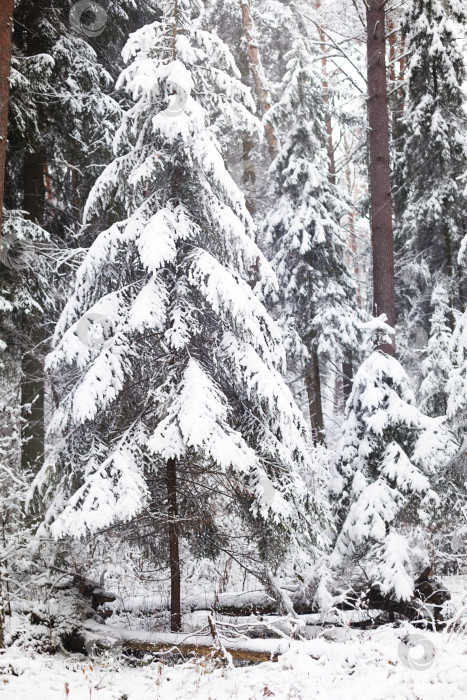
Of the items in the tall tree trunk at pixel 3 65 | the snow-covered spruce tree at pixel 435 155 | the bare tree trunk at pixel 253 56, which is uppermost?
the bare tree trunk at pixel 253 56

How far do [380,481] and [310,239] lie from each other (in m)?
8.00

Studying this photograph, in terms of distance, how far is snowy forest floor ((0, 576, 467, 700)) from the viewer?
4.85 metres

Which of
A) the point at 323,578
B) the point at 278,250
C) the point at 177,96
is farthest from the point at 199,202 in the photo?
the point at 278,250

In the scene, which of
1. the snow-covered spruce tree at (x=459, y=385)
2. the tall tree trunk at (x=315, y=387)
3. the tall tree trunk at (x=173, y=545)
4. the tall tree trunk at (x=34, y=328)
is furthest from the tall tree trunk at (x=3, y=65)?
the tall tree trunk at (x=315, y=387)

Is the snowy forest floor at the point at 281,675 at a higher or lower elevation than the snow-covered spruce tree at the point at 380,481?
lower

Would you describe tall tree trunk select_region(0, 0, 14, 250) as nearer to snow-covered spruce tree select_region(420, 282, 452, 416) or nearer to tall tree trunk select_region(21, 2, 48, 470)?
tall tree trunk select_region(21, 2, 48, 470)

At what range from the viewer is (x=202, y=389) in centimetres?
604

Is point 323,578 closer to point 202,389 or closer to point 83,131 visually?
point 202,389

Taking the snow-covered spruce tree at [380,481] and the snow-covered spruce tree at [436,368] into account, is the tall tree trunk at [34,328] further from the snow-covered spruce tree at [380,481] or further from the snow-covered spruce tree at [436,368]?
the snow-covered spruce tree at [436,368]

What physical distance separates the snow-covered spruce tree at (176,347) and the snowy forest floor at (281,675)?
3.74 feet

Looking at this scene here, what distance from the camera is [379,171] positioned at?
401 inches

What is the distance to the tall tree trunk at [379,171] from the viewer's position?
9.93m

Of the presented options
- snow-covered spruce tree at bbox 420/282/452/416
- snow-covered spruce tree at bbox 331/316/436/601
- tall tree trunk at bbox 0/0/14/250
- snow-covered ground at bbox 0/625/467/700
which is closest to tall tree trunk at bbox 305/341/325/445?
snow-covered spruce tree at bbox 420/282/452/416

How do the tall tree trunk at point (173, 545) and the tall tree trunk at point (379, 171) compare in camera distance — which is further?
the tall tree trunk at point (379, 171)
